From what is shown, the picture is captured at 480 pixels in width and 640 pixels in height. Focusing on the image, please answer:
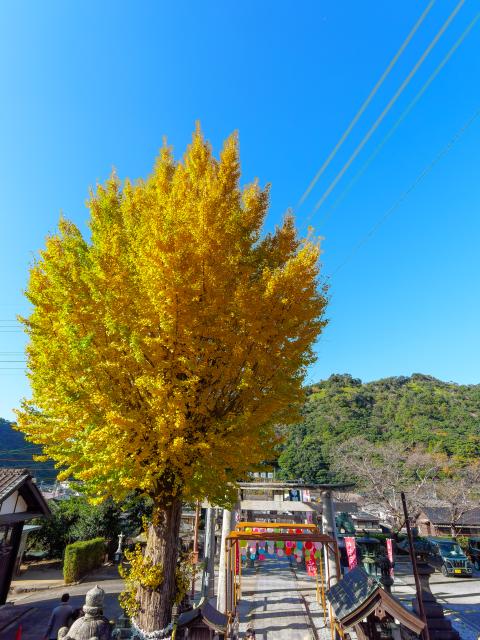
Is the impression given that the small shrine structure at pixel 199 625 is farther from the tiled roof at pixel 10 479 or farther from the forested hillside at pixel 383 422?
the forested hillside at pixel 383 422

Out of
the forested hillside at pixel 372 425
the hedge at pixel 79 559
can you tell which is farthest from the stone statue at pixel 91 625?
the forested hillside at pixel 372 425

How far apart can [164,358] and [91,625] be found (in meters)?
4.38

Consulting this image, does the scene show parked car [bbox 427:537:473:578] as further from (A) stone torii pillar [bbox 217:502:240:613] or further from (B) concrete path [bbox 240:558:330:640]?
(A) stone torii pillar [bbox 217:502:240:613]

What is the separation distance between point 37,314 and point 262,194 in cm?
606

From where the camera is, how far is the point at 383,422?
65.0 meters

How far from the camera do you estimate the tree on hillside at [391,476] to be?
30.1 meters

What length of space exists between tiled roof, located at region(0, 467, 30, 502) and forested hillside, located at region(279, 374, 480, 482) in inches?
1254

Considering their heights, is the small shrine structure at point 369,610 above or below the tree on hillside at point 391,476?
below

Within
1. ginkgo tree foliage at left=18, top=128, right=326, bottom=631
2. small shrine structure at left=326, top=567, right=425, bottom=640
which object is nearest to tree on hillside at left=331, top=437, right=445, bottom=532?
small shrine structure at left=326, top=567, right=425, bottom=640

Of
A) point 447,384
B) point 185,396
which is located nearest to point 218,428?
point 185,396

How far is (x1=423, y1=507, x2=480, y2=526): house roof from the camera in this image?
97.6ft

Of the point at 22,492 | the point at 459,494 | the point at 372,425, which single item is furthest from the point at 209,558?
the point at 372,425

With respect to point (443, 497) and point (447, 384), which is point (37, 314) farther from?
point (447, 384)

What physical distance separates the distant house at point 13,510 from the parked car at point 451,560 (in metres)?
21.7
